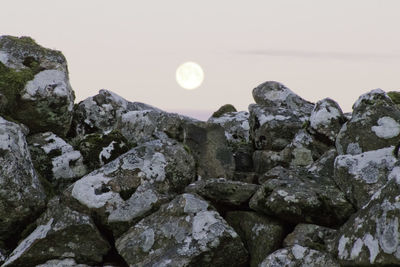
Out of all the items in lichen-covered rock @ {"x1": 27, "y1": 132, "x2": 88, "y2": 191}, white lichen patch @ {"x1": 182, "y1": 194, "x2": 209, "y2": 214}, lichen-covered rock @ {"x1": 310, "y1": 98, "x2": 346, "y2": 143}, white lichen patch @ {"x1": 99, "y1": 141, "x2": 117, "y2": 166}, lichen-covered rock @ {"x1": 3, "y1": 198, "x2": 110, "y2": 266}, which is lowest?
lichen-covered rock @ {"x1": 3, "y1": 198, "x2": 110, "y2": 266}

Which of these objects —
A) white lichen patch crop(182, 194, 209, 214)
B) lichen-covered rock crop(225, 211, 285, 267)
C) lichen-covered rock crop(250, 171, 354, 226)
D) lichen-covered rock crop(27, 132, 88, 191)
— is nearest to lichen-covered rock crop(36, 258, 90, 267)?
white lichen patch crop(182, 194, 209, 214)

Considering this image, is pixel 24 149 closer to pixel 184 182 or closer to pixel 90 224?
pixel 90 224

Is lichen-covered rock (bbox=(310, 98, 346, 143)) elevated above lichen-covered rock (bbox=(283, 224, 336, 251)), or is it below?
above

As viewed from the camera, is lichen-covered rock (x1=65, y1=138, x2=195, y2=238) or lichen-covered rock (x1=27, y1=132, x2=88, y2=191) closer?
lichen-covered rock (x1=65, y1=138, x2=195, y2=238)

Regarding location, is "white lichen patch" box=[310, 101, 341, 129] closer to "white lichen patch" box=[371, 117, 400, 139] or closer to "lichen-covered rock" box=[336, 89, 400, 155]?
"lichen-covered rock" box=[336, 89, 400, 155]

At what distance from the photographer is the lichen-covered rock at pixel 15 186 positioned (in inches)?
544

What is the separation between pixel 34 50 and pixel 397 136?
43.3 ft

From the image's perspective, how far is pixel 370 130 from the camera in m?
14.3

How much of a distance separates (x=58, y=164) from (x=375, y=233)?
10.5 meters

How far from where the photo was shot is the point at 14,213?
45.9ft

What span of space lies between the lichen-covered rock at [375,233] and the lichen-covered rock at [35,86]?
1106 centimetres

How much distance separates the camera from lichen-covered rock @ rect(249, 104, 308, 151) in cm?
1917

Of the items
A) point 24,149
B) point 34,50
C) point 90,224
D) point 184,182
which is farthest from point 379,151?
point 34,50

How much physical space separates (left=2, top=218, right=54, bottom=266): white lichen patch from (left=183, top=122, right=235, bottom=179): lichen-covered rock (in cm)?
580
